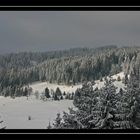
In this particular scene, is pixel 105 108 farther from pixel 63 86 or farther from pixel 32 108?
pixel 32 108

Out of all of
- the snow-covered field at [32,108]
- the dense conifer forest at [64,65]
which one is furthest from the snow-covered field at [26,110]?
the dense conifer forest at [64,65]

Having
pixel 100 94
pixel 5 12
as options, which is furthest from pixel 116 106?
pixel 5 12

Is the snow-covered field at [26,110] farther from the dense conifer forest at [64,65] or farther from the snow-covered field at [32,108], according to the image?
the dense conifer forest at [64,65]

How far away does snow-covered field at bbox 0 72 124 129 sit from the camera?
6.81 feet

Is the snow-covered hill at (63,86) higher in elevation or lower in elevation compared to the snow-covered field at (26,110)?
higher

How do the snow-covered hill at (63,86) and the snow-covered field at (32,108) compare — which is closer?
the snow-covered field at (32,108)

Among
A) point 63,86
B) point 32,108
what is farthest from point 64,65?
point 32,108

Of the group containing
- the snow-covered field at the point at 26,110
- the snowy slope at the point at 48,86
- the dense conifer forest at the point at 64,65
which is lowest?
the snow-covered field at the point at 26,110

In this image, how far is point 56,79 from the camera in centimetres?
228

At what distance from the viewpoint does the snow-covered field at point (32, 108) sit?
2074 mm

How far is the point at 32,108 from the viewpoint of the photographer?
216 centimetres

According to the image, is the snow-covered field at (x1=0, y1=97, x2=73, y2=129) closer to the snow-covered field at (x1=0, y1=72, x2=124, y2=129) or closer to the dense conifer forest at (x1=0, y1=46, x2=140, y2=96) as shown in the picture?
the snow-covered field at (x1=0, y1=72, x2=124, y2=129)
